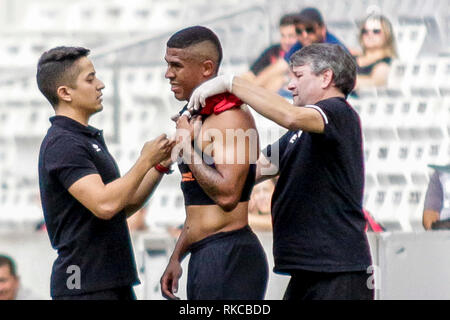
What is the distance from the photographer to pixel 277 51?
625cm

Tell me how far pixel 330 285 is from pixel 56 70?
1357 millimetres

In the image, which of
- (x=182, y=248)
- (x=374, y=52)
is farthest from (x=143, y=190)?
(x=374, y=52)

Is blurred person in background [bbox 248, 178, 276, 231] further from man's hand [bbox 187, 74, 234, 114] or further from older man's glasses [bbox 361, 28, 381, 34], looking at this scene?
man's hand [bbox 187, 74, 234, 114]

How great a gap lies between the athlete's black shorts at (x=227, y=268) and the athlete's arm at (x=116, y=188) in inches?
13.2

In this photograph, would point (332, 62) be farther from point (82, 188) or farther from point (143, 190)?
point (82, 188)

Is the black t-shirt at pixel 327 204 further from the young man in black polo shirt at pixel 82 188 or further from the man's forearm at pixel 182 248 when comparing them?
the young man in black polo shirt at pixel 82 188

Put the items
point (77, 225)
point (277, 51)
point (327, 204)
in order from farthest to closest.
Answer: point (277, 51) < point (77, 225) < point (327, 204)

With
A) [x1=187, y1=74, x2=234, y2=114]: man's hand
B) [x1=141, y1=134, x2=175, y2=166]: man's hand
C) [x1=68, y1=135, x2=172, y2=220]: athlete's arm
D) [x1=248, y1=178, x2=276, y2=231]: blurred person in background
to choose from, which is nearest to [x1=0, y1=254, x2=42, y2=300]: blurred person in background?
[x1=248, y1=178, x2=276, y2=231]: blurred person in background

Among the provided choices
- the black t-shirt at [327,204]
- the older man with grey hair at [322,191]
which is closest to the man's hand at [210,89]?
the older man with grey hair at [322,191]

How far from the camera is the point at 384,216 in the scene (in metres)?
5.95

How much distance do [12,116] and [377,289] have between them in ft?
8.77

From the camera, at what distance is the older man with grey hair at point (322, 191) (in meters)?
4.02
